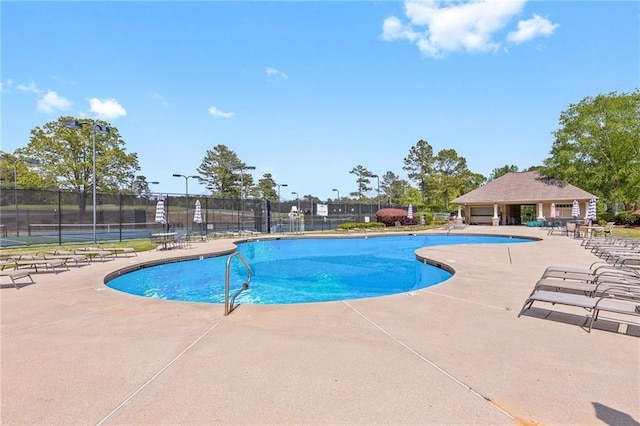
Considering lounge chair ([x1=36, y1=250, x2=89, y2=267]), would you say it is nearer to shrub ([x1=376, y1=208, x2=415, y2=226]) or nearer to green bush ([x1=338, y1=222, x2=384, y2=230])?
green bush ([x1=338, y1=222, x2=384, y2=230])

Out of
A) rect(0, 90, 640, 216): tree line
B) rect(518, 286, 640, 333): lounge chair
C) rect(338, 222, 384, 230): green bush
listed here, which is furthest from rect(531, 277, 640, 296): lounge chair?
rect(0, 90, 640, 216): tree line

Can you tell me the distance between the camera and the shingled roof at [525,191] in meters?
28.6

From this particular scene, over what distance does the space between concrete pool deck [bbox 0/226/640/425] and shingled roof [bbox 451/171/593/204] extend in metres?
29.3

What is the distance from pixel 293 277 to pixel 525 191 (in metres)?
29.7

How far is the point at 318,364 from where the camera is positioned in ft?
9.93

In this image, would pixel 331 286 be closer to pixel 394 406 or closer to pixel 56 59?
pixel 394 406

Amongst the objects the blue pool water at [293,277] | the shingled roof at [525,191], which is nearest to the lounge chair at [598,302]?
the blue pool water at [293,277]

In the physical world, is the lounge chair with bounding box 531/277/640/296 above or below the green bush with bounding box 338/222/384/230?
below

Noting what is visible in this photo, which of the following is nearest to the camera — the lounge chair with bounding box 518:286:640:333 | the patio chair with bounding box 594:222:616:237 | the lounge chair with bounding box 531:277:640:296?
the lounge chair with bounding box 518:286:640:333

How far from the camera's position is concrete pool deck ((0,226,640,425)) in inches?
90.3

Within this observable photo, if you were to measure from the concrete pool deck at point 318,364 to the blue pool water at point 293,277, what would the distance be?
260cm

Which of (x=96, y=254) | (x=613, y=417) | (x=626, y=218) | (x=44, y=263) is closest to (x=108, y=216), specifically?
(x=96, y=254)

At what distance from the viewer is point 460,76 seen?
16.6 metres

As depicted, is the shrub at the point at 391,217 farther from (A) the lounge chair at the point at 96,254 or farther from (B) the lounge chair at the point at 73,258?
(B) the lounge chair at the point at 73,258
